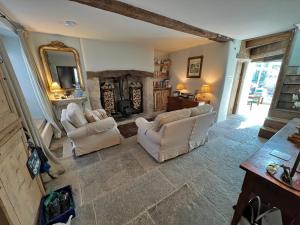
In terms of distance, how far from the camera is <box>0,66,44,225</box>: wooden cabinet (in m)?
0.98

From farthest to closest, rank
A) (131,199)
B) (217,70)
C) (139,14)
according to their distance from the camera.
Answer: (217,70) → (139,14) → (131,199)

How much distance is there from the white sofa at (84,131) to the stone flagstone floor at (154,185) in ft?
0.56

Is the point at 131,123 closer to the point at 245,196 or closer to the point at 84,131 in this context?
the point at 84,131

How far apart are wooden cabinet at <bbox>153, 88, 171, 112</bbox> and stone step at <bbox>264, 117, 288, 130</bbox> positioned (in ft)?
10.6

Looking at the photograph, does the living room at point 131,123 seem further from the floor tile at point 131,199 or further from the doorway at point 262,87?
the doorway at point 262,87

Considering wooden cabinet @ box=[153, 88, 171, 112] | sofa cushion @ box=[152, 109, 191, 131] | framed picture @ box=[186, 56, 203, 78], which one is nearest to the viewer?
sofa cushion @ box=[152, 109, 191, 131]

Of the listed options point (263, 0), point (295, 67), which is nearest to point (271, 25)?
point (295, 67)

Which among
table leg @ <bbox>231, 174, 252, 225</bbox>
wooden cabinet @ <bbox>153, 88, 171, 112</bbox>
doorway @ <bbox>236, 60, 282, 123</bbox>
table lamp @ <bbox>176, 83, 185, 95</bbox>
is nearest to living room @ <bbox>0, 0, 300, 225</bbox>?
table leg @ <bbox>231, 174, 252, 225</bbox>

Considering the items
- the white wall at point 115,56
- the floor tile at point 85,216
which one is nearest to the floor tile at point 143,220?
the floor tile at point 85,216

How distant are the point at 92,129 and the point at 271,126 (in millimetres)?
4057

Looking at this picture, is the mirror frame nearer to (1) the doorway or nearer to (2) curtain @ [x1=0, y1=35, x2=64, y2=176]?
(2) curtain @ [x1=0, y1=35, x2=64, y2=176]

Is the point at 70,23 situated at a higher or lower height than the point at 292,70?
higher

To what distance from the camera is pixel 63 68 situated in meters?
3.43

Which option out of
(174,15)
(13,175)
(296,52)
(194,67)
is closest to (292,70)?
(296,52)
